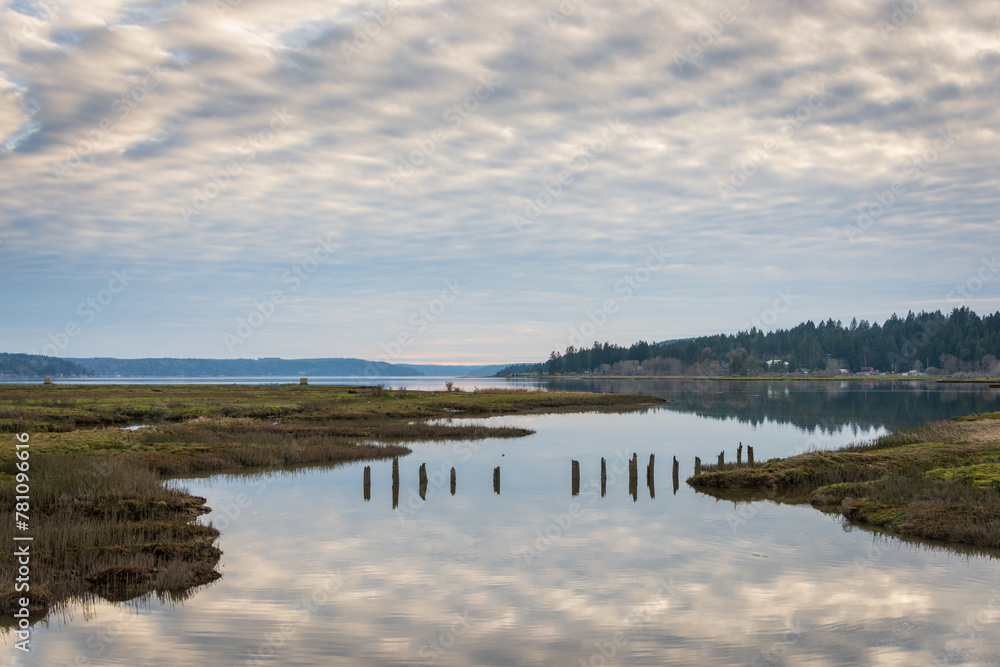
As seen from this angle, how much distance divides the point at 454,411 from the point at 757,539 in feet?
223

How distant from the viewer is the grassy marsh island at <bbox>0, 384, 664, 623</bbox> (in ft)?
64.3

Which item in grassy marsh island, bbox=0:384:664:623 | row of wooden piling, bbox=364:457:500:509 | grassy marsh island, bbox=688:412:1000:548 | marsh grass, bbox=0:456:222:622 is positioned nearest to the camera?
marsh grass, bbox=0:456:222:622

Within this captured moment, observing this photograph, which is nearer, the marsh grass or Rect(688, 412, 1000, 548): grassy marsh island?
the marsh grass

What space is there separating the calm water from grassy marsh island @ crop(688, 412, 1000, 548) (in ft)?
4.85

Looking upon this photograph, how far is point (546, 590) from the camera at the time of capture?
804 inches

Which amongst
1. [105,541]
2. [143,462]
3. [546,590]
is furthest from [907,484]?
[143,462]

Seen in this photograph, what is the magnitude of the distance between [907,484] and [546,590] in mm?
19329

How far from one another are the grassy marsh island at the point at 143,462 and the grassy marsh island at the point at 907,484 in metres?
23.8

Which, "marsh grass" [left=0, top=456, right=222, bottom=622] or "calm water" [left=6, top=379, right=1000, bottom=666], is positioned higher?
"marsh grass" [left=0, top=456, right=222, bottom=622]

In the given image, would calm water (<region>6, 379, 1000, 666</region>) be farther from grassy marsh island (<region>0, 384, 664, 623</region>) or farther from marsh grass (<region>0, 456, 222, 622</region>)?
grassy marsh island (<region>0, 384, 664, 623</region>)

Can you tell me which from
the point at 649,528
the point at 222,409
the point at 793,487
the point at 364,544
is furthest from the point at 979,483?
the point at 222,409

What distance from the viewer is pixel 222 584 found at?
20.5 meters

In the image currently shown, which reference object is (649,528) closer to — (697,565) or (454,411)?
(697,565)

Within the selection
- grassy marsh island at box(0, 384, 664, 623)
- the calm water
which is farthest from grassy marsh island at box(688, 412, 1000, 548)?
grassy marsh island at box(0, 384, 664, 623)
